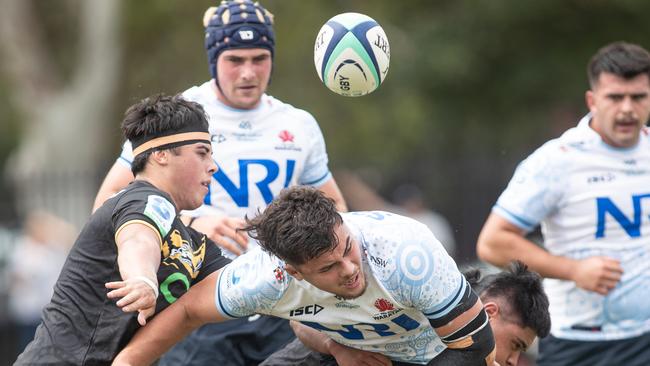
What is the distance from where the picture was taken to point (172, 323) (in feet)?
17.6

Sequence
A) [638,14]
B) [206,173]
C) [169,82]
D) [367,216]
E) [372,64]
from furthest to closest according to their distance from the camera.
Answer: [169,82] → [638,14] → [372,64] → [206,173] → [367,216]

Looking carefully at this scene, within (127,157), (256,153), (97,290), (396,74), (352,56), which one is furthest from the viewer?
(396,74)

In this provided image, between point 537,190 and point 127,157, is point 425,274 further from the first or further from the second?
point 537,190

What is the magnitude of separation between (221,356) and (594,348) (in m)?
2.30

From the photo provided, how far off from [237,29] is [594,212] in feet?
7.88

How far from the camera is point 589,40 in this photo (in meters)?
18.8

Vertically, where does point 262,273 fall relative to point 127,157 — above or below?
below

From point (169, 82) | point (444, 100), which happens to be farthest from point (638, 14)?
point (169, 82)

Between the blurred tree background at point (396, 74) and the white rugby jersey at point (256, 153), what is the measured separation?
788cm

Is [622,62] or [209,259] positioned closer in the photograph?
[209,259]

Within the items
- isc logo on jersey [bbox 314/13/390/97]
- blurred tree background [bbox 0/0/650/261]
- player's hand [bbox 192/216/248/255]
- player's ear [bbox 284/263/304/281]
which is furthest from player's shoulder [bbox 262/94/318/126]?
blurred tree background [bbox 0/0/650/261]

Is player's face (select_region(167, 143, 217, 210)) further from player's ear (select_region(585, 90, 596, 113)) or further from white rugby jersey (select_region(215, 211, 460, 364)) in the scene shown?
player's ear (select_region(585, 90, 596, 113))

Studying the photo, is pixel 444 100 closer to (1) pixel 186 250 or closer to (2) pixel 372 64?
(2) pixel 372 64

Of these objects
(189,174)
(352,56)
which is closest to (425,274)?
(189,174)
